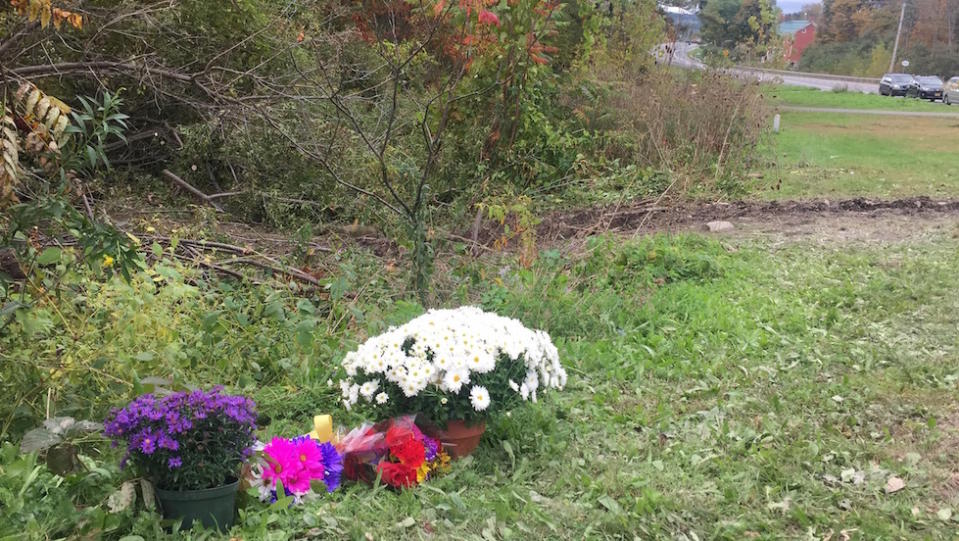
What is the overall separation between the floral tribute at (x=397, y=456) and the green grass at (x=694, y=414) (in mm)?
78

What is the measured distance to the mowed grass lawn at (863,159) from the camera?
34.9 feet

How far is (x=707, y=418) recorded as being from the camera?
383cm

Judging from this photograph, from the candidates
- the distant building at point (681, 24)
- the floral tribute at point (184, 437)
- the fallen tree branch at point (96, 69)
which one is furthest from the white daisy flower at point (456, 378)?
the distant building at point (681, 24)

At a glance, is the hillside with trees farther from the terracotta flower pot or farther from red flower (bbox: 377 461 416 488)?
red flower (bbox: 377 461 416 488)

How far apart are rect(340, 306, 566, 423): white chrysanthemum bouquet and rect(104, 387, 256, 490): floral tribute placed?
2.22 feet

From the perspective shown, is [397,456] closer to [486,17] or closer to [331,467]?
[331,467]

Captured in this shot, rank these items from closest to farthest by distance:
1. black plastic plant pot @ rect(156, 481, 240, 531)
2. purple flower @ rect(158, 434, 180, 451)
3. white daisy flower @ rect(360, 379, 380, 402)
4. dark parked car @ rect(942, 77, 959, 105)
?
purple flower @ rect(158, 434, 180, 451) < black plastic plant pot @ rect(156, 481, 240, 531) < white daisy flower @ rect(360, 379, 380, 402) < dark parked car @ rect(942, 77, 959, 105)

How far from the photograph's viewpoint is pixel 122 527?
261 cm

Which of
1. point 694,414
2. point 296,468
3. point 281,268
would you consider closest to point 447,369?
point 296,468

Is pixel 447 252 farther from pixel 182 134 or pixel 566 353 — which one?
pixel 182 134

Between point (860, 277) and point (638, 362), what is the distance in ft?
8.78

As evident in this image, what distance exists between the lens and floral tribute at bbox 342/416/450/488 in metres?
3.04

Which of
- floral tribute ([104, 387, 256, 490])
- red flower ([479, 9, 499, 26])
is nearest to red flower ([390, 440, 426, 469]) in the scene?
floral tribute ([104, 387, 256, 490])

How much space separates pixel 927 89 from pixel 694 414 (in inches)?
1408
